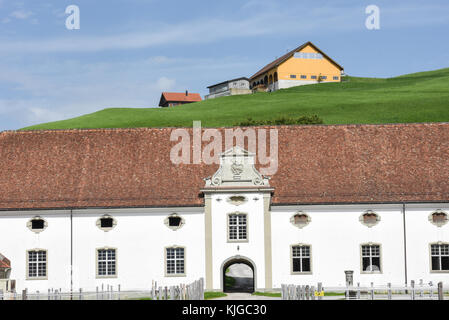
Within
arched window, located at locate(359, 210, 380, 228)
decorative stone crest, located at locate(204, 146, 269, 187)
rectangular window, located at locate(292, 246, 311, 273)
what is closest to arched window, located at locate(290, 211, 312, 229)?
rectangular window, located at locate(292, 246, 311, 273)

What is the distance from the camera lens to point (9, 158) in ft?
175

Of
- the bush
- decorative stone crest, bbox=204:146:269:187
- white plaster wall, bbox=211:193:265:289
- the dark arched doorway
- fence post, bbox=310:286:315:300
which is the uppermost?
the bush

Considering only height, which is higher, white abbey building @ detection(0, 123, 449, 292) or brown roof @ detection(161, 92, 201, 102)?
brown roof @ detection(161, 92, 201, 102)

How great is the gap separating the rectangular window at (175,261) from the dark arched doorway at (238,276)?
2.95 meters

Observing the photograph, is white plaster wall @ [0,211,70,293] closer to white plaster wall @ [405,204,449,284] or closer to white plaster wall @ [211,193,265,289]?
white plaster wall @ [211,193,265,289]

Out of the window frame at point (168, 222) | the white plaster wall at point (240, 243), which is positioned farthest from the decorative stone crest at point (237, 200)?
the window frame at point (168, 222)

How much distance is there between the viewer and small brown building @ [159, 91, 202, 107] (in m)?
179

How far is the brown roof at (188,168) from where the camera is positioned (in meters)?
50.1

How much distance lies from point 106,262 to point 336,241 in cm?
1637

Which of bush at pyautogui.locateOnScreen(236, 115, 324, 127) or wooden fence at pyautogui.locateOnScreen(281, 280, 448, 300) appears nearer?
wooden fence at pyautogui.locateOnScreen(281, 280, 448, 300)

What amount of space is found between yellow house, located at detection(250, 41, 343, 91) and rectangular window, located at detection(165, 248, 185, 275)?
94747 mm

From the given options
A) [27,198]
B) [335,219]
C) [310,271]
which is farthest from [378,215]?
[27,198]
